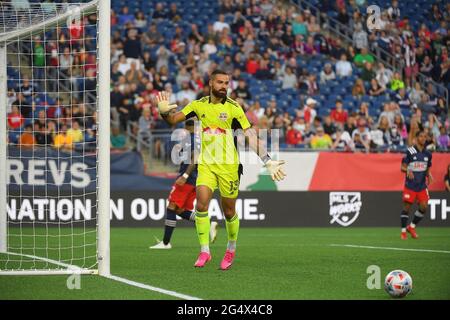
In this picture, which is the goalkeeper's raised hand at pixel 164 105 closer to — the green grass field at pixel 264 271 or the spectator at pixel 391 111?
the green grass field at pixel 264 271

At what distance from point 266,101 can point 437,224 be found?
6.26 metres

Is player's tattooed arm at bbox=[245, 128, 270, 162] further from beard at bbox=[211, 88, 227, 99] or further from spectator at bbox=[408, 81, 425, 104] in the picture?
spectator at bbox=[408, 81, 425, 104]

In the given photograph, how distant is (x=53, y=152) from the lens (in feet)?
66.7

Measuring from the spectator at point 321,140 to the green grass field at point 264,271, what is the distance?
596 centimetres

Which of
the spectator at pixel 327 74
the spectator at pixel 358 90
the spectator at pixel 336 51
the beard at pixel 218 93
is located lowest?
the beard at pixel 218 93

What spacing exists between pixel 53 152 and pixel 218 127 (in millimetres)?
9430

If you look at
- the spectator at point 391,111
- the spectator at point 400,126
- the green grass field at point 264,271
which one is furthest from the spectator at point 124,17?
the green grass field at point 264,271

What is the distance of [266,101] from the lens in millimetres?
26391

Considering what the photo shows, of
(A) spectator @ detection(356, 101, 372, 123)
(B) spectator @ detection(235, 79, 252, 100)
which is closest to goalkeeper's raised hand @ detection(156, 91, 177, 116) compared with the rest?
(B) spectator @ detection(235, 79, 252, 100)

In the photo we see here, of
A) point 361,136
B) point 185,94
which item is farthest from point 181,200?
point 185,94

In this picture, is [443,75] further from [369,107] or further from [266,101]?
[266,101]

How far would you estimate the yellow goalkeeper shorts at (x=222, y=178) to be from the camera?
11641 millimetres

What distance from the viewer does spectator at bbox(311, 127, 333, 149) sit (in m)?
24.0
